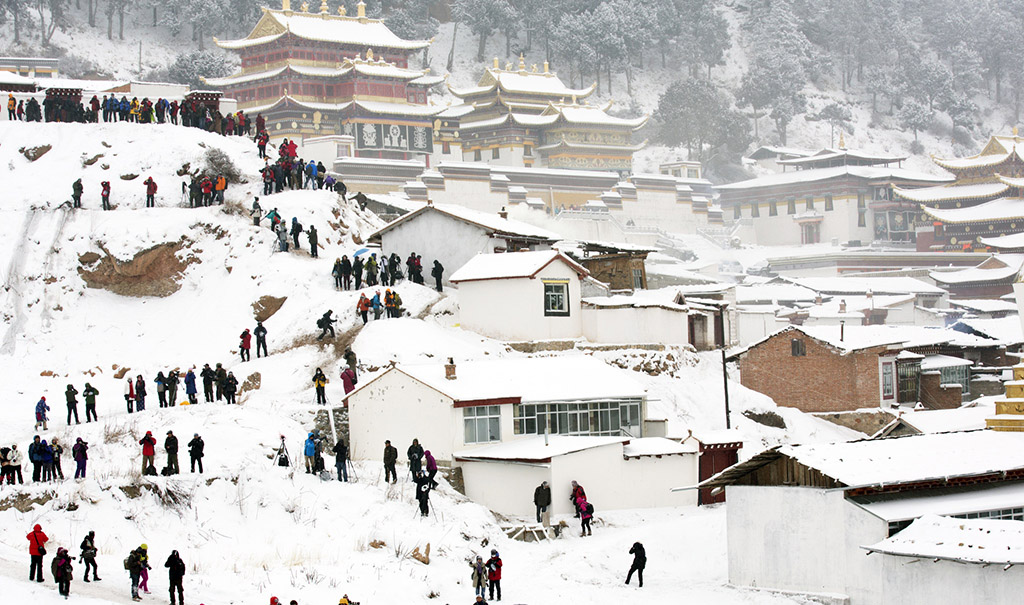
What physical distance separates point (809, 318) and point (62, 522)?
5050 centimetres

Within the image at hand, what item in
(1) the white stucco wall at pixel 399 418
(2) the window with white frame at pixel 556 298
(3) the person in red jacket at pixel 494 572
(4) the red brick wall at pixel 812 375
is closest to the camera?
(3) the person in red jacket at pixel 494 572

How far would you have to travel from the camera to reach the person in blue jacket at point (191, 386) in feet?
119

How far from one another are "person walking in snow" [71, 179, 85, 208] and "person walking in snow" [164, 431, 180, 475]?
19.7 metres

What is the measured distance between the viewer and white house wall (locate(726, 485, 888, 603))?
2569 centimetres

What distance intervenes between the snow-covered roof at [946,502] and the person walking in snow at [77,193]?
3158 cm

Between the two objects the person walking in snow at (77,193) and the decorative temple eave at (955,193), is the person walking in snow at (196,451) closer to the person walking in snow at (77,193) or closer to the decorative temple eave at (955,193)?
the person walking in snow at (77,193)

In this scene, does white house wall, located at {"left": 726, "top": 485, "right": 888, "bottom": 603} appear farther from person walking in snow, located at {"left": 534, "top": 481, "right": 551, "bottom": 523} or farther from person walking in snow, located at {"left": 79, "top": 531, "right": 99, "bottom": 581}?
person walking in snow, located at {"left": 79, "top": 531, "right": 99, "bottom": 581}

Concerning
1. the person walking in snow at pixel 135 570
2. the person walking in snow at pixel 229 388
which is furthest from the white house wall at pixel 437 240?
the person walking in snow at pixel 135 570

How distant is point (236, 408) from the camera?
35.2 m

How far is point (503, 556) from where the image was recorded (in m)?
29.8

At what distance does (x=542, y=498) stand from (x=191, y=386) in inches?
417

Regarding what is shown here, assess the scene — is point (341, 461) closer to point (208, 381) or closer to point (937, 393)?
point (208, 381)

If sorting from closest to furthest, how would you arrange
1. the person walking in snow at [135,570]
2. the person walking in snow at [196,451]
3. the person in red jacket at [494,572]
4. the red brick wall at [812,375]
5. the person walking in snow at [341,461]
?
the person walking in snow at [135,570] → the person in red jacket at [494,572] → the person walking in snow at [196,451] → the person walking in snow at [341,461] → the red brick wall at [812,375]

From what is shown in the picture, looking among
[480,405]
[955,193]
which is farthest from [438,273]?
[955,193]
